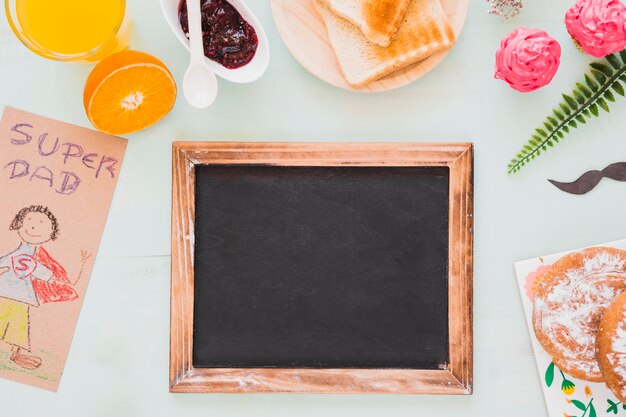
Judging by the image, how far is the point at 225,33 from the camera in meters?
0.99

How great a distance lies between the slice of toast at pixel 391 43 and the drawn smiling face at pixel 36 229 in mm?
621

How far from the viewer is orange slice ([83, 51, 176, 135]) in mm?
982

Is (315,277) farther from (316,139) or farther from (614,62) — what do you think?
(614,62)

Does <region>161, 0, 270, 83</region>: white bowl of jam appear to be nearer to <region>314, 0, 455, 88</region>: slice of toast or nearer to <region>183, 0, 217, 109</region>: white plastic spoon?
<region>183, 0, 217, 109</region>: white plastic spoon

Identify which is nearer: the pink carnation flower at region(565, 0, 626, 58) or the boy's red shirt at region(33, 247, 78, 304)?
the pink carnation flower at region(565, 0, 626, 58)

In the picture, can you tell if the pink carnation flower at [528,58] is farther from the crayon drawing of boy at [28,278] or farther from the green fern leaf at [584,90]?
the crayon drawing of boy at [28,278]

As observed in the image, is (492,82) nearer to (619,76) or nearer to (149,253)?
(619,76)

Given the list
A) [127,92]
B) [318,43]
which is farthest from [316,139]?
[127,92]

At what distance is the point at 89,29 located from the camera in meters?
0.97

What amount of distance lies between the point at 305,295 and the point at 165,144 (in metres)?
0.38

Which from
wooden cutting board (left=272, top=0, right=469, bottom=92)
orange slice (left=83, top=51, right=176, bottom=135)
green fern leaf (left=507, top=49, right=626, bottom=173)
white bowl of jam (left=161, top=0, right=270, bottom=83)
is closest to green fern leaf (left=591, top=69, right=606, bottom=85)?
green fern leaf (left=507, top=49, right=626, bottom=173)

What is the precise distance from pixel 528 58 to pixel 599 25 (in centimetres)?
13

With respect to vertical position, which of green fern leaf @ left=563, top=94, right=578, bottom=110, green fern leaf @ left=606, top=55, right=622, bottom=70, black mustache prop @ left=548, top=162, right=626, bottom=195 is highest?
green fern leaf @ left=606, top=55, right=622, bottom=70

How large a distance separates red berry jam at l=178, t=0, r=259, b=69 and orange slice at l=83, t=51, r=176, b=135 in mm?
90
